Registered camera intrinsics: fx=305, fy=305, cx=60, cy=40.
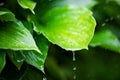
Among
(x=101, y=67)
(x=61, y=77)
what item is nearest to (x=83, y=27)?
(x=61, y=77)

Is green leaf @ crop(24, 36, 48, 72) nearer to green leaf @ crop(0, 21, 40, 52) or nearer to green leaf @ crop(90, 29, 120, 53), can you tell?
green leaf @ crop(0, 21, 40, 52)

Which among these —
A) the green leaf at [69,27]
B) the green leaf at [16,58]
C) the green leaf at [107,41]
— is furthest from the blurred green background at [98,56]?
the green leaf at [16,58]

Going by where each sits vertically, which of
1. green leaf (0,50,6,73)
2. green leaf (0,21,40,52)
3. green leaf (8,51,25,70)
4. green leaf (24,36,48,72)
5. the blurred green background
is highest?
green leaf (0,21,40,52)

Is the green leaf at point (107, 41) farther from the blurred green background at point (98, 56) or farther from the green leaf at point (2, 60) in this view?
the green leaf at point (2, 60)

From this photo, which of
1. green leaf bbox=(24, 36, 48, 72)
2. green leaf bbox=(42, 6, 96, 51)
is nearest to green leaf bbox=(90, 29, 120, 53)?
green leaf bbox=(42, 6, 96, 51)

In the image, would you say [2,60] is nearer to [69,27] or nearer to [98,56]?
[69,27]

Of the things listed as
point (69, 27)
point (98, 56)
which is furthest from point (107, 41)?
point (69, 27)
